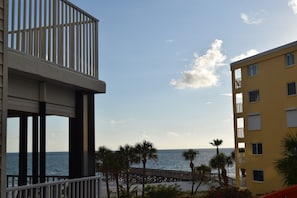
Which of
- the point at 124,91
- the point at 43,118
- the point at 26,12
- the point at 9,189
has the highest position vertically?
the point at 124,91

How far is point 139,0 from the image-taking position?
1953cm

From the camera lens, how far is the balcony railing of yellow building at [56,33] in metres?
5.88

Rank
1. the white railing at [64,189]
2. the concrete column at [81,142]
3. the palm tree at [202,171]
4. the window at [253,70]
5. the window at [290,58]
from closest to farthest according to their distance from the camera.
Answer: the white railing at [64,189] < the concrete column at [81,142] < the window at [290,58] < the window at [253,70] < the palm tree at [202,171]

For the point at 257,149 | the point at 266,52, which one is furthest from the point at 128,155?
the point at 266,52

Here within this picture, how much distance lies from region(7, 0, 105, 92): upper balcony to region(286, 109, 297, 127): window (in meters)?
21.5

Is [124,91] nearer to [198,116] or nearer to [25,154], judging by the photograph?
[198,116]

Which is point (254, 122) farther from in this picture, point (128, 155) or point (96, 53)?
point (96, 53)

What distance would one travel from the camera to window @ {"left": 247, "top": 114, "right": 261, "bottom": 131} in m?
30.7

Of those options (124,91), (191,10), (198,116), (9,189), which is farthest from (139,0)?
(198,116)

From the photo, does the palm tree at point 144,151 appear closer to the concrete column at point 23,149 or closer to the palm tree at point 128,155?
the palm tree at point 128,155

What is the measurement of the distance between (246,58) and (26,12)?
27149mm

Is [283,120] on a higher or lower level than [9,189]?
higher

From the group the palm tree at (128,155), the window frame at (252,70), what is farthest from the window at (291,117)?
the palm tree at (128,155)

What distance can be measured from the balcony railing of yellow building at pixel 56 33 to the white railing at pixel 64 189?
1853 millimetres
